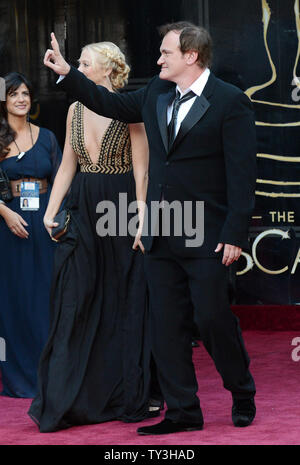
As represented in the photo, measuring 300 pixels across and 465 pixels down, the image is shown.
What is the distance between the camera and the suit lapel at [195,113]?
15.3 ft

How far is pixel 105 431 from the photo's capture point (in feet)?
16.1

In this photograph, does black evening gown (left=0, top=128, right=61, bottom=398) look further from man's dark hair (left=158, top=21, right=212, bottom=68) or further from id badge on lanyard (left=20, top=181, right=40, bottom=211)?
man's dark hair (left=158, top=21, right=212, bottom=68)

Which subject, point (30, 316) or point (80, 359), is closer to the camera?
point (80, 359)

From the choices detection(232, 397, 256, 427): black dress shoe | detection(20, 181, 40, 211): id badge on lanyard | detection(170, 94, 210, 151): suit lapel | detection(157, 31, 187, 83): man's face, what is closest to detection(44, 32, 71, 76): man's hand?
detection(157, 31, 187, 83): man's face

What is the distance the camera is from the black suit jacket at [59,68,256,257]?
4613 millimetres

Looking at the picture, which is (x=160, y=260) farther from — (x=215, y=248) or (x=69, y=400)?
(x=69, y=400)

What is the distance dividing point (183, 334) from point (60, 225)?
85cm

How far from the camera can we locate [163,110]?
4.79 m

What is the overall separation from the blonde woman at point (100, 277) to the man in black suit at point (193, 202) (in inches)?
14.7

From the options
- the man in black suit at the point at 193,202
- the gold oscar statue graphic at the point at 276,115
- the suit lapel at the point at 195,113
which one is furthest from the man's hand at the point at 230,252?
the gold oscar statue graphic at the point at 276,115

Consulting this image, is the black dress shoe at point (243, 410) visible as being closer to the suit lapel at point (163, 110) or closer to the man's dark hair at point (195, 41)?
the suit lapel at point (163, 110)

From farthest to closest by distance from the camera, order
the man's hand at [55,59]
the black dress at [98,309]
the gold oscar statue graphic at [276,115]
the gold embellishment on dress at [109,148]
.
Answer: the gold oscar statue graphic at [276,115] < the gold embellishment on dress at [109,148] < the black dress at [98,309] < the man's hand at [55,59]

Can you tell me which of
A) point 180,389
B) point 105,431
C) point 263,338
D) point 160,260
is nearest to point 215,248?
point 160,260

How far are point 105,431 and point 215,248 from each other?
101 centimetres
